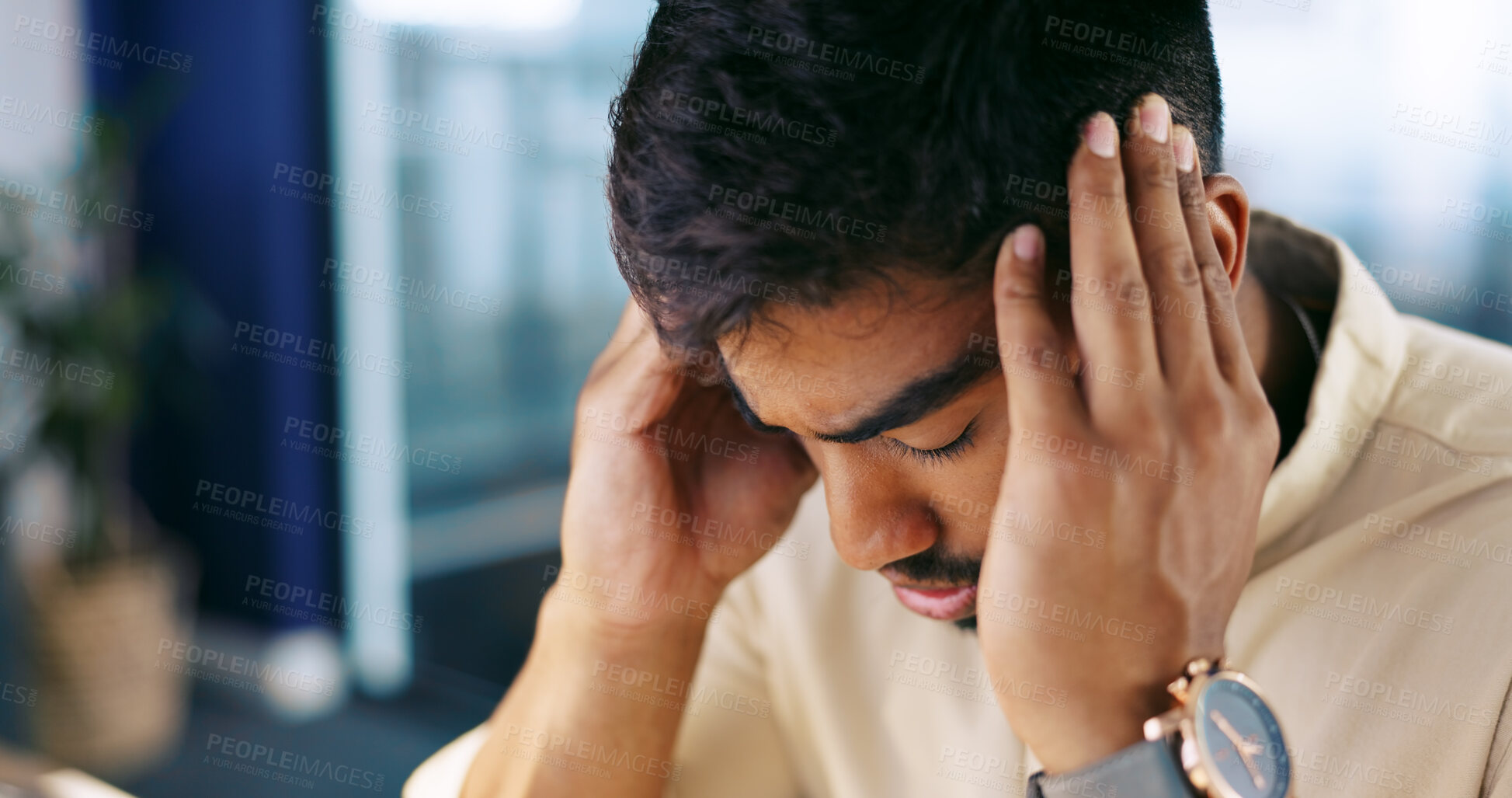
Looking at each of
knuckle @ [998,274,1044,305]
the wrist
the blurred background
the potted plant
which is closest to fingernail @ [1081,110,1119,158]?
knuckle @ [998,274,1044,305]

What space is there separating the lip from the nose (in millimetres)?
107

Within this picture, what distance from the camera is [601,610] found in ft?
4.14

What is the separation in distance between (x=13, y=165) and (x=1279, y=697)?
389 cm

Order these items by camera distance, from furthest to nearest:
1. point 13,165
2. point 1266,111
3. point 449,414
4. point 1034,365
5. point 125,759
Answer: point 449,414
point 13,165
point 125,759
point 1266,111
point 1034,365

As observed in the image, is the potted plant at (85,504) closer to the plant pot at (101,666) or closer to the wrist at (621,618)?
the plant pot at (101,666)

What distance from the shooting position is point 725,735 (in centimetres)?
142

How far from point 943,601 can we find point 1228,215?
1.55 ft

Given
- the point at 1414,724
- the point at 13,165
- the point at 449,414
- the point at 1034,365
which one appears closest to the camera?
the point at 1034,365

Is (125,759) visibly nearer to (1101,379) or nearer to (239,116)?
(239,116)

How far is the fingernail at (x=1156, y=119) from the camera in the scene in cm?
79

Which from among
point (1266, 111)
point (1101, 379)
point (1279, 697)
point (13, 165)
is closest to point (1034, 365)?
point (1101, 379)

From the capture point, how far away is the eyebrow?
2.71ft

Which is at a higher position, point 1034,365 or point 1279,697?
point 1034,365

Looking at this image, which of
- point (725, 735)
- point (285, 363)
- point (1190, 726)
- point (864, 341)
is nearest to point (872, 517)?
point (864, 341)
